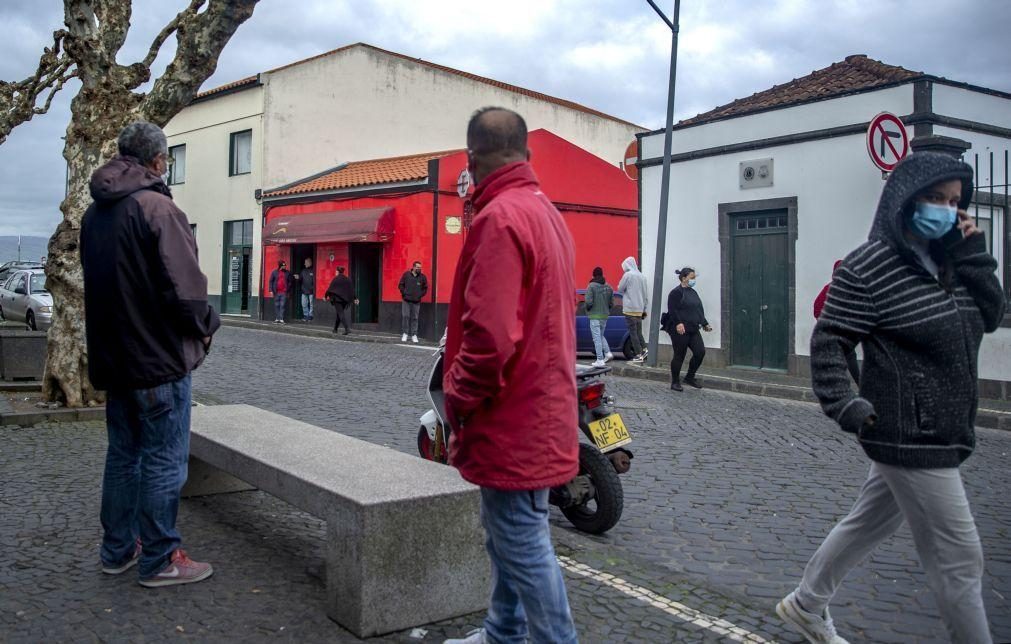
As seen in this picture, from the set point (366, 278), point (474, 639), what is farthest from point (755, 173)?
point (366, 278)

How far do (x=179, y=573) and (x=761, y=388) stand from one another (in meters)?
10.4

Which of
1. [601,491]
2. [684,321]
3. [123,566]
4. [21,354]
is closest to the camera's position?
[123,566]

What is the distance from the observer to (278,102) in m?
28.8

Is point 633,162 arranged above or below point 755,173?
above

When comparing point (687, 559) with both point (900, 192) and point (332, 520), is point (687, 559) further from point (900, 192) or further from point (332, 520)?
point (900, 192)

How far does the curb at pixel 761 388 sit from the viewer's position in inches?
414

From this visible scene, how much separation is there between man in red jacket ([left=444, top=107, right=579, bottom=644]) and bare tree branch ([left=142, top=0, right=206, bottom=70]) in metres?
7.32

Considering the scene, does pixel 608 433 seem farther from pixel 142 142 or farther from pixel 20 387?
pixel 20 387

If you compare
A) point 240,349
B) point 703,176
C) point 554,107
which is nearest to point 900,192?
point 703,176

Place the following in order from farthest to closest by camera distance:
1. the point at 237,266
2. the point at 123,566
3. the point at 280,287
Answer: the point at 237,266, the point at 280,287, the point at 123,566

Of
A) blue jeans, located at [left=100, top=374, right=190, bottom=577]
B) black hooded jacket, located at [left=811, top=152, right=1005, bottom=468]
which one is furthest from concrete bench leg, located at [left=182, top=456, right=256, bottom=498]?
black hooded jacket, located at [left=811, top=152, right=1005, bottom=468]

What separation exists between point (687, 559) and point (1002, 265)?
10.2 metres

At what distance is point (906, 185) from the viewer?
3139 millimetres

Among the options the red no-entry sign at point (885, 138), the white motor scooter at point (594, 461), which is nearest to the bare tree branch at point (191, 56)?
the white motor scooter at point (594, 461)
